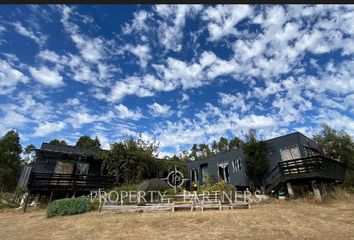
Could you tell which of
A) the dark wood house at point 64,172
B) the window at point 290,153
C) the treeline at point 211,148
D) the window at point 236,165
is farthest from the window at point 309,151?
the treeline at point 211,148

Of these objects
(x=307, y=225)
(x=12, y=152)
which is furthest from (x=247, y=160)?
(x=12, y=152)

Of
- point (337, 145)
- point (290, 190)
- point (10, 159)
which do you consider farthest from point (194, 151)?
point (290, 190)

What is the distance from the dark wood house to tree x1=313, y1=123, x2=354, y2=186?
21.7 meters

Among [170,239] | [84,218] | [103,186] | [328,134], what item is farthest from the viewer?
[328,134]

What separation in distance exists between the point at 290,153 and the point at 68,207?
1615 cm

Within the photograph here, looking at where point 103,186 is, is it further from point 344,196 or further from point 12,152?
point 12,152

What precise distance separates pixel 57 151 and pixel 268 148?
57.6 feet

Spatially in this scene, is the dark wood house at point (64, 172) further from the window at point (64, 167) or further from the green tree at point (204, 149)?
the green tree at point (204, 149)

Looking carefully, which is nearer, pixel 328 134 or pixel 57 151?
pixel 57 151

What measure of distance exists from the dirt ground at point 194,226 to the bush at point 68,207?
532 mm

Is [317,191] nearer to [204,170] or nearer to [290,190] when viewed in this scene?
[290,190]

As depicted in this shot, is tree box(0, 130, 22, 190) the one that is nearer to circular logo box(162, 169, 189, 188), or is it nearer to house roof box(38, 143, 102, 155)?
house roof box(38, 143, 102, 155)

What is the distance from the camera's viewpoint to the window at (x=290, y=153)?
18.5 m

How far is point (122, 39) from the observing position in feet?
43.1
